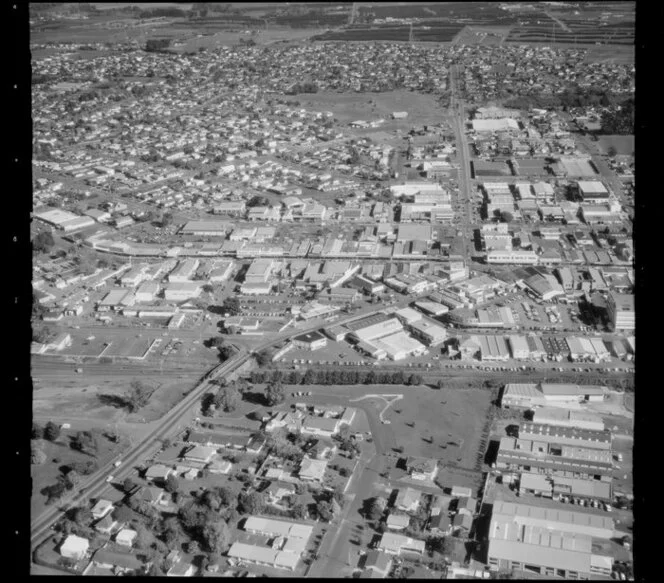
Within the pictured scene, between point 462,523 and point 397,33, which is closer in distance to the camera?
point 462,523

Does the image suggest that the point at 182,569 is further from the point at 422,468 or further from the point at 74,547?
the point at 422,468

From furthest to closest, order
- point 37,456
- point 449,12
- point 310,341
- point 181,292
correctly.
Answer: point 449,12 → point 181,292 → point 310,341 → point 37,456

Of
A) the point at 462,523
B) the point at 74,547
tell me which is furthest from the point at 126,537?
the point at 462,523

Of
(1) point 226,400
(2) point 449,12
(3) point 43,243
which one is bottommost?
(1) point 226,400

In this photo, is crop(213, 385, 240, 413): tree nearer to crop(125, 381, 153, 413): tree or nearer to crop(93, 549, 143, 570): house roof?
crop(125, 381, 153, 413): tree

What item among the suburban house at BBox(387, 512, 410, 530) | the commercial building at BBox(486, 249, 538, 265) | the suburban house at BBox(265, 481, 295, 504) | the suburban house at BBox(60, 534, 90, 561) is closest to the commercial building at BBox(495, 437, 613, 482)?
the suburban house at BBox(387, 512, 410, 530)

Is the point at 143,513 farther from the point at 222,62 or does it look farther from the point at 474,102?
the point at 222,62
